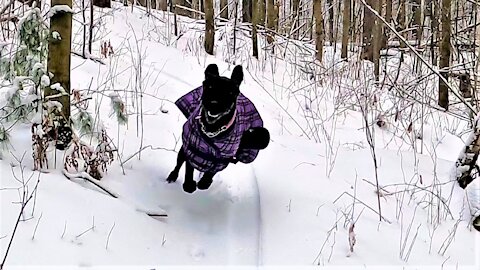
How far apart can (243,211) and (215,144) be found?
52cm

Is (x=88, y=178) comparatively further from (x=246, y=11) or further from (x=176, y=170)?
(x=246, y=11)

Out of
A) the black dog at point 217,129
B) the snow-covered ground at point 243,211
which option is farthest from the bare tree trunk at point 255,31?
the black dog at point 217,129

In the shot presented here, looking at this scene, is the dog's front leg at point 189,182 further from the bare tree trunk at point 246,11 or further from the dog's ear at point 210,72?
the bare tree trunk at point 246,11

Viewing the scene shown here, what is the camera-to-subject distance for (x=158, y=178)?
147 inches

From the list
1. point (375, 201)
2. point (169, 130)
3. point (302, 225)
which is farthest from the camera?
point (169, 130)

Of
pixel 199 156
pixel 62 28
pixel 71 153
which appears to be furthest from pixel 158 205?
pixel 62 28

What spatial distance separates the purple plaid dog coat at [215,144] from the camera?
3256 mm

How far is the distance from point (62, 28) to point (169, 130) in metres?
1.60

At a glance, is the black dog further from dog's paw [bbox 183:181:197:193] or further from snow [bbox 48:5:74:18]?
snow [bbox 48:5:74:18]

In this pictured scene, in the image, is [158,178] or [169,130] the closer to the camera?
[158,178]

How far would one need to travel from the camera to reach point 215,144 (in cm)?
324

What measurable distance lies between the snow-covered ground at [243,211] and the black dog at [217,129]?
0.32m

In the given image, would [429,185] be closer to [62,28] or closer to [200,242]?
[200,242]

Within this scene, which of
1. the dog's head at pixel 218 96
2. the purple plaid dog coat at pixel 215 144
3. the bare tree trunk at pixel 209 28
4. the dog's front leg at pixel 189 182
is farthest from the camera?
the bare tree trunk at pixel 209 28
